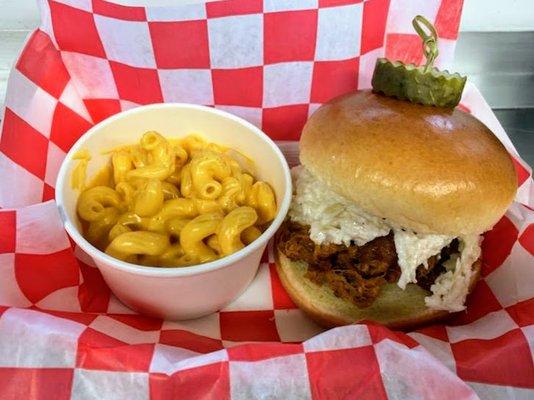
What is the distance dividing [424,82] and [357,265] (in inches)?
17.1

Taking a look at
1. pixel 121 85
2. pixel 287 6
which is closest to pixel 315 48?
pixel 287 6

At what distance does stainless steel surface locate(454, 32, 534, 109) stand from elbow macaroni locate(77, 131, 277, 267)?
1.01 meters

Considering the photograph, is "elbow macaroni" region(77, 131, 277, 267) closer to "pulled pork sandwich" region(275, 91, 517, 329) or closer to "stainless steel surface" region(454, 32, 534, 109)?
"pulled pork sandwich" region(275, 91, 517, 329)

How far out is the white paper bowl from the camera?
1.30 m

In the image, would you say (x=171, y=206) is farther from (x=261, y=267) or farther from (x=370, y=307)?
(x=370, y=307)

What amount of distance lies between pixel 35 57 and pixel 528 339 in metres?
1.31

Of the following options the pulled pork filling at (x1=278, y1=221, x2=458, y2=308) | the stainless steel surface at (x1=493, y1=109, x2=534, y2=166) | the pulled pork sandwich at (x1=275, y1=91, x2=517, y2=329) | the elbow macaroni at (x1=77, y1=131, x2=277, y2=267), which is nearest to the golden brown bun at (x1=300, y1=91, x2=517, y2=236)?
the pulled pork sandwich at (x1=275, y1=91, x2=517, y2=329)

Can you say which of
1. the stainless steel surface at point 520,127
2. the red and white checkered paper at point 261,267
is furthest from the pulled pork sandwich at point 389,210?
the stainless steel surface at point 520,127

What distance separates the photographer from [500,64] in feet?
6.98

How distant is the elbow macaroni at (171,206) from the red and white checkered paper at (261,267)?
142 millimetres

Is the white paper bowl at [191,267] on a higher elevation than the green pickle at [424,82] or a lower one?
lower

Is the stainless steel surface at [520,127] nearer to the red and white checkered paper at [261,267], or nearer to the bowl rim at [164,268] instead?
the red and white checkered paper at [261,267]

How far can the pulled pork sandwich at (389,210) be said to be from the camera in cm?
124

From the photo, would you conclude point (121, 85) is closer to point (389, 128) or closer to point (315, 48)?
point (315, 48)
